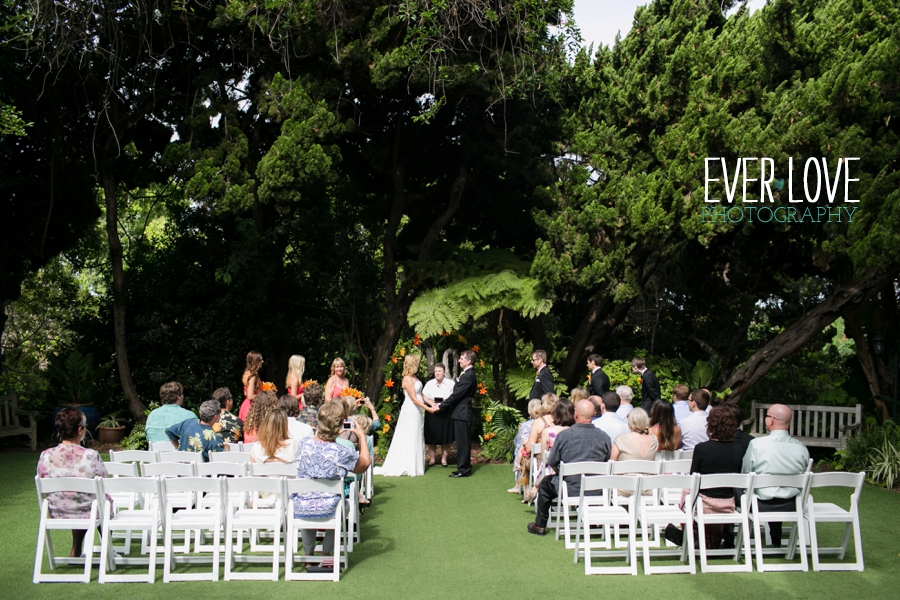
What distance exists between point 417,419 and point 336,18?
5738mm

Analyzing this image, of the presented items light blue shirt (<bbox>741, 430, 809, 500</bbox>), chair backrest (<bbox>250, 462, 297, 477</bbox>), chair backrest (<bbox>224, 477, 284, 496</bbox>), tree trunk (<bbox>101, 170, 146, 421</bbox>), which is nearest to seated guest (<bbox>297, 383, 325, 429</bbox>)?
chair backrest (<bbox>250, 462, 297, 477</bbox>)

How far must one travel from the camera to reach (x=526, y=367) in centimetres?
1303

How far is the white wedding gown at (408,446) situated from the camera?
33.0 feet

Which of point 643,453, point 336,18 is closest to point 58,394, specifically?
point 336,18

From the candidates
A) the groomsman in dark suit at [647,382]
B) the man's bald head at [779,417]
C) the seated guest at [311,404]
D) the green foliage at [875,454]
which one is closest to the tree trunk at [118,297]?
the seated guest at [311,404]

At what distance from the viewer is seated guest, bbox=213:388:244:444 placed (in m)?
7.14

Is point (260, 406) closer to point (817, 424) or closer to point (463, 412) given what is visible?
point (463, 412)

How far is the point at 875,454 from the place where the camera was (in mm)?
9992

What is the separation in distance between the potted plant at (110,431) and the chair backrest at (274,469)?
24.6ft

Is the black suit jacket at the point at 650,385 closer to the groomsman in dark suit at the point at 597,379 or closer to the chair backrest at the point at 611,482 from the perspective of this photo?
the groomsman in dark suit at the point at 597,379

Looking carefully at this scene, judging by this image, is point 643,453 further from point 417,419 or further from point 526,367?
point 526,367

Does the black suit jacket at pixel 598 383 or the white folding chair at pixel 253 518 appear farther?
the black suit jacket at pixel 598 383

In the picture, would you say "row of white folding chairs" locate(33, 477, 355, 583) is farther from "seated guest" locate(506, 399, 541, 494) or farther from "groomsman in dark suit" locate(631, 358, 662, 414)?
"groomsman in dark suit" locate(631, 358, 662, 414)

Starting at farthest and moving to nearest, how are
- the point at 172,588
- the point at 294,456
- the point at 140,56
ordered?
the point at 140,56
the point at 294,456
the point at 172,588
